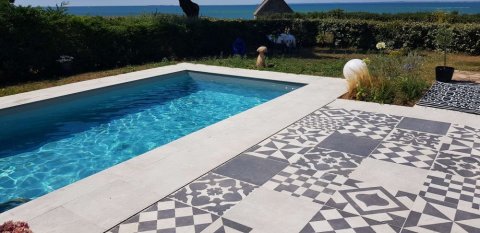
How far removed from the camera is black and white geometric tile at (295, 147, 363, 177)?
5.56 m

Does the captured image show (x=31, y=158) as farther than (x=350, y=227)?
Yes

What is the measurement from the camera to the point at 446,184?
199 inches

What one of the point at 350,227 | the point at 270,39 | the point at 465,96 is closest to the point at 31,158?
the point at 350,227

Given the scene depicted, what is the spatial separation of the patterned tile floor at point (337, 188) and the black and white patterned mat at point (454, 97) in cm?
177

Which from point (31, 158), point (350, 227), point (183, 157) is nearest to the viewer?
point (350, 227)

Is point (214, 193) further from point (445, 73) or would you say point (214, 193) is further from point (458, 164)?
point (445, 73)

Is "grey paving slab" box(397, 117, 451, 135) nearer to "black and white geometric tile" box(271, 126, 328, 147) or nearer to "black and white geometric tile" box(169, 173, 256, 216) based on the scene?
"black and white geometric tile" box(271, 126, 328, 147)

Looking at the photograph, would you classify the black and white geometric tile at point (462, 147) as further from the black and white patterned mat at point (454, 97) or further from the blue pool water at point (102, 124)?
the blue pool water at point (102, 124)

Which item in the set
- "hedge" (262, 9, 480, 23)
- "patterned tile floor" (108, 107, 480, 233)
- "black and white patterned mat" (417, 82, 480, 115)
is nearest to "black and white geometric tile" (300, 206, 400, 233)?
"patterned tile floor" (108, 107, 480, 233)

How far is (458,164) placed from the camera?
571 cm

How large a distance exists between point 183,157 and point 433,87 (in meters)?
7.99

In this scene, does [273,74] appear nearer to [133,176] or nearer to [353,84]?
[353,84]

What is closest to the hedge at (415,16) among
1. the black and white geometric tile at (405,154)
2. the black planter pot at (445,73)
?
the black planter pot at (445,73)

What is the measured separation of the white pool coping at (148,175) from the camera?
4324 millimetres
